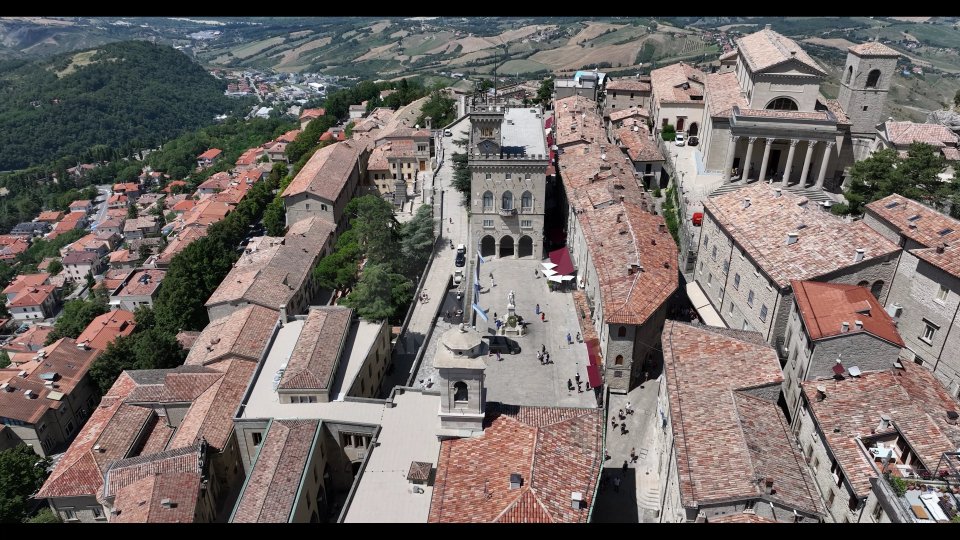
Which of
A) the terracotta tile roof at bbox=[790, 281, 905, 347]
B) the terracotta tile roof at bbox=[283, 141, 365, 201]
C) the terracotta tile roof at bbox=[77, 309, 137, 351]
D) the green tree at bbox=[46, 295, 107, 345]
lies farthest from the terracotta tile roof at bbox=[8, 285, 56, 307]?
the terracotta tile roof at bbox=[790, 281, 905, 347]

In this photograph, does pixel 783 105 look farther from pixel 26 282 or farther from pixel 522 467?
pixel 26 282

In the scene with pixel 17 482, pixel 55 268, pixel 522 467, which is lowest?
pixel 55 268

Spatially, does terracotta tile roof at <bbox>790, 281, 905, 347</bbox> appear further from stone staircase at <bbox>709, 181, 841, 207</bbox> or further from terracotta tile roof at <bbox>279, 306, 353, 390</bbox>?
terracotta tile roof at <bbox>279, 306, 353, 390</bbox>

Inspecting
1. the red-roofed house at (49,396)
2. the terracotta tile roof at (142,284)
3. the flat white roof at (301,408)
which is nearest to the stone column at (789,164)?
the flat white roof at (301,408)

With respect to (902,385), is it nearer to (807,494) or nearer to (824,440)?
(824,440)

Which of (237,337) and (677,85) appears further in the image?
(677,85)

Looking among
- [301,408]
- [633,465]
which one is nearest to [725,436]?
[633,465]

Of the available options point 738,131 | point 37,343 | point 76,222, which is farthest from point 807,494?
Result: point 76,222
